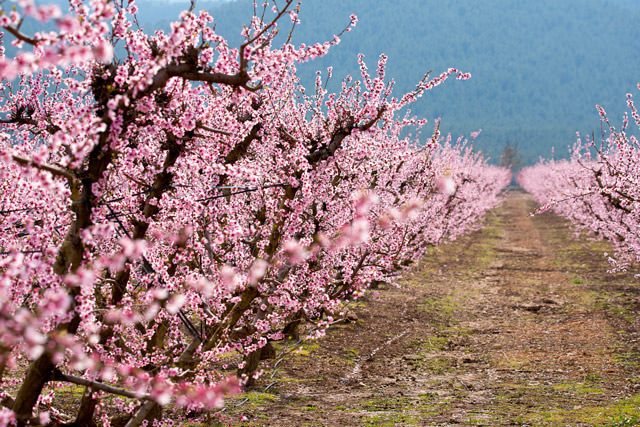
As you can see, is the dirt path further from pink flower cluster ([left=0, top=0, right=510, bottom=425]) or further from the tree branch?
the tree branch

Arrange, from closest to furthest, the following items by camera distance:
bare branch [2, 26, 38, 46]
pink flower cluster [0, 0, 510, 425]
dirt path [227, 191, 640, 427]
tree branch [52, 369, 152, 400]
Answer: bare branch [2, 26, 38, 46], pink flower cluster [0, 0, 510, 425], tree branch [52, 369, 152, 400], dirt path [227, 191, 640, 427]

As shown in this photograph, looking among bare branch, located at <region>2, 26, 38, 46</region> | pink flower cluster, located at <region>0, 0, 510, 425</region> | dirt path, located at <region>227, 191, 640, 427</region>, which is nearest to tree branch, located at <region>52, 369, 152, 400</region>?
pink flower cluster, located at <region>0, 0, 510, 425</region>

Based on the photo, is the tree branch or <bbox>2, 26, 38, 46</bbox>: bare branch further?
the tree branch

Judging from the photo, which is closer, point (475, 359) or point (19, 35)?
point (19, 35)

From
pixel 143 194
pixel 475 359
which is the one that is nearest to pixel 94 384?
pixel 143 194

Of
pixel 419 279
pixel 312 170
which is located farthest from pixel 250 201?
pixel 419 279

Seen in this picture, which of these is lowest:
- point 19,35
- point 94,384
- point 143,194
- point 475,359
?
point 94,384

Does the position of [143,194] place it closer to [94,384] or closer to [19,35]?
[94,384]

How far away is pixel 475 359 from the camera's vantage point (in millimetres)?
11016

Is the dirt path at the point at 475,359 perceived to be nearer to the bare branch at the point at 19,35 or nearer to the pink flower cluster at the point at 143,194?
the pink flower cluster at the point at 143,194

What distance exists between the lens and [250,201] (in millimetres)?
9570

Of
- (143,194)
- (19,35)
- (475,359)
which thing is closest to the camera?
(19,35)

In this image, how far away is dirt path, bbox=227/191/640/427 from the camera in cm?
753

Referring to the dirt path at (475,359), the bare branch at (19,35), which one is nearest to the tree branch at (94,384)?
the bare branch at (19,35)
